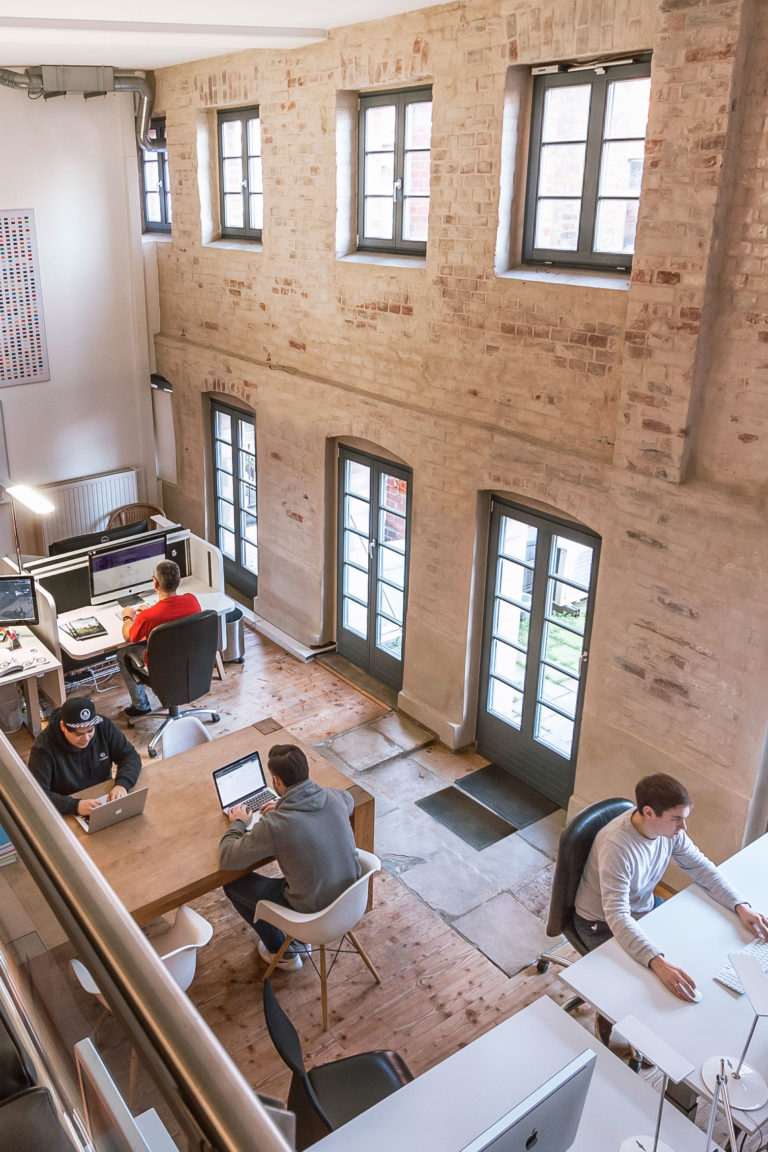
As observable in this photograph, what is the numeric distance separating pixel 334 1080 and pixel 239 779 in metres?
1.54

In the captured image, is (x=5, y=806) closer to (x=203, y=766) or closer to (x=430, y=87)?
(x=203, y=766)

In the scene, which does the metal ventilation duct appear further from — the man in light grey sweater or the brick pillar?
the man in light grey sweater

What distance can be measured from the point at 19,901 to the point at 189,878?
9.68 ft

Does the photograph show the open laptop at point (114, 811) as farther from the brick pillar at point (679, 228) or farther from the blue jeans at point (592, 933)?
the brick pillar at point (679, 228)

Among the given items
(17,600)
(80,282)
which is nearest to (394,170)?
(80,282)

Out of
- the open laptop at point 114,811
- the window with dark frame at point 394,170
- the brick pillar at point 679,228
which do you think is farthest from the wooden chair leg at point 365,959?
the window with dark frame at point 394,170

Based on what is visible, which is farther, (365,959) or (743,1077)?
(365,959)

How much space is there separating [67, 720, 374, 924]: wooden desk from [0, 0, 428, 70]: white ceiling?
3.94m

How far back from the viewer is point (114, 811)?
441cm

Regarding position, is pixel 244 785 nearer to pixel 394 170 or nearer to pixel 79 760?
pixel 79 760

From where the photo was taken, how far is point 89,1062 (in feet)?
3.67

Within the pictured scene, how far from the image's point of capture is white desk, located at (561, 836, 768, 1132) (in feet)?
11.0

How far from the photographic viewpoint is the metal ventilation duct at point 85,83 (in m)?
7.93

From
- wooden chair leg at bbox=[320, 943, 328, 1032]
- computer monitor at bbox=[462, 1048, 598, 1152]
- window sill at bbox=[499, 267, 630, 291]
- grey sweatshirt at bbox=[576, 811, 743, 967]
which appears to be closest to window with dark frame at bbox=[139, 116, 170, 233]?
window sill at bbox=[499, 267, 630, 291]
